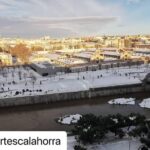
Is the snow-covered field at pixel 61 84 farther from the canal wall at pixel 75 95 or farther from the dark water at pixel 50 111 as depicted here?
the dark water at pixel 50 111

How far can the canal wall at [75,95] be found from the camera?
21167mm

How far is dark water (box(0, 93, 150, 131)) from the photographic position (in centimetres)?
1600

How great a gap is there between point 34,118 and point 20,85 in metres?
8.27

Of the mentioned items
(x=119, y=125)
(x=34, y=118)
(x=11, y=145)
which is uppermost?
(x=11, y=145)

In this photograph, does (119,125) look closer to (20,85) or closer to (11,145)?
(11,145)

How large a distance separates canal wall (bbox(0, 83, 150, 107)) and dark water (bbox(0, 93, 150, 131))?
69 centimetres

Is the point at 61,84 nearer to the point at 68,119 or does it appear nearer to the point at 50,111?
the point at 50,111

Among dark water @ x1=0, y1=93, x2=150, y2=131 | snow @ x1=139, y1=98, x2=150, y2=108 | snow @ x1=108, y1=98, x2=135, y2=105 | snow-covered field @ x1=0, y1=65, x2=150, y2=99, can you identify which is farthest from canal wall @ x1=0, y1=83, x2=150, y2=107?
snow @ x1=139, y1=98, x2=150, y2=108

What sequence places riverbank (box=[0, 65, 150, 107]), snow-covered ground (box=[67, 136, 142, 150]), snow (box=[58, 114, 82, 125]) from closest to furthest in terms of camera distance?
1. snow-covered ground (box=[67, 136, 142, 150])
2. snow (box=[58, 114, 82, 125])
3. riverbank (box=[0, 65, 150, 107])

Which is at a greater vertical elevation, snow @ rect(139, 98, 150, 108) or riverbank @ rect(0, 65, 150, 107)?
riverbank @ rect(0, 65, 150, 107)

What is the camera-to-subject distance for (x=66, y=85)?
24594 mm

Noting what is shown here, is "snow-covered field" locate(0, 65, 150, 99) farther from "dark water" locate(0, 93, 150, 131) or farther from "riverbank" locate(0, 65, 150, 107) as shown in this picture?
"dark water" locate(0, 93, 150, 131)

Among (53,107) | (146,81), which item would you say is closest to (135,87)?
(146,81)

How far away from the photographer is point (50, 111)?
19250 millimetres
